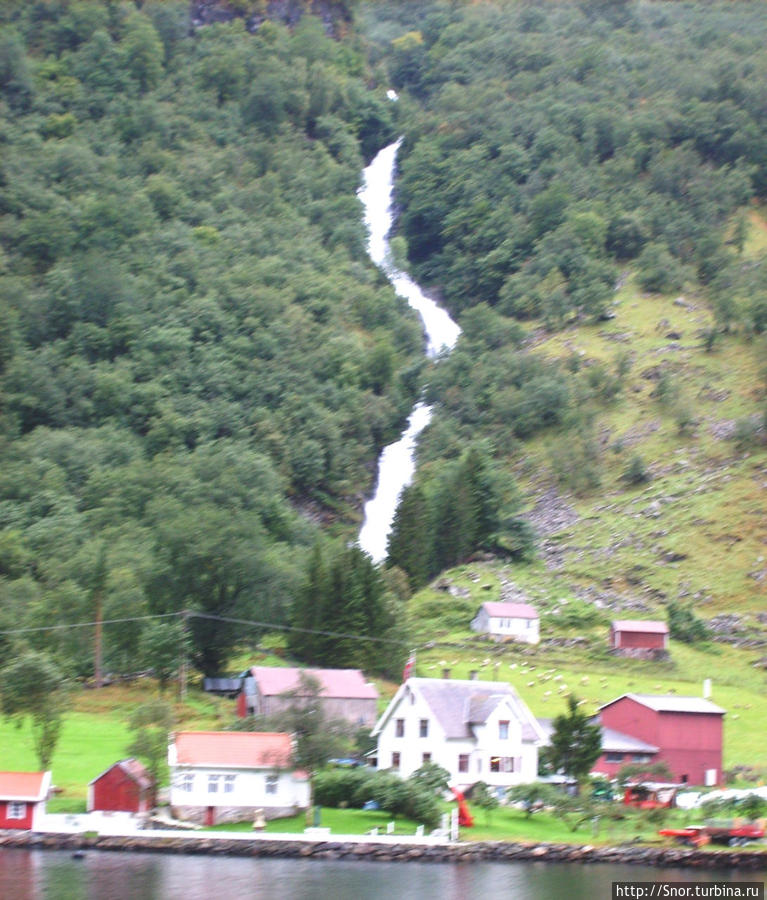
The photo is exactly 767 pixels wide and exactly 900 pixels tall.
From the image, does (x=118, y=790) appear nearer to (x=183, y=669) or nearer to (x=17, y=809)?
(x=17, y=809)

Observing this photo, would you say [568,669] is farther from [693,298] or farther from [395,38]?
[395,38]

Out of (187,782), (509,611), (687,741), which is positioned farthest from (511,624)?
(187,782)

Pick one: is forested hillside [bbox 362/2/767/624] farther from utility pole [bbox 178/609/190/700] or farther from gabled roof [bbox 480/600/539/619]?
utility pole [bbox 178/609/190/700]

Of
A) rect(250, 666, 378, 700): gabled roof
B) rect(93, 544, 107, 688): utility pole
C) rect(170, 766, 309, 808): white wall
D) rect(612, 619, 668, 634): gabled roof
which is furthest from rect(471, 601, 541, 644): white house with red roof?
rect(170, 766, 309, 808): white wall

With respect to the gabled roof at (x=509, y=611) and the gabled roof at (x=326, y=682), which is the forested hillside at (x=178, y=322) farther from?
the gabled roof at (x=509, y=611)

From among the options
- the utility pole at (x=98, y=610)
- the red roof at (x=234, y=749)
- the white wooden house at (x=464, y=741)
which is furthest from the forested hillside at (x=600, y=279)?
the red roof at (x=234, y=749)

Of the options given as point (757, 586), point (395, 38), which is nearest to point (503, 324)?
point (757, 586)

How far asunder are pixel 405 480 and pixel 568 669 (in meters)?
32.6

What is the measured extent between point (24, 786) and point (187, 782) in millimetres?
4661

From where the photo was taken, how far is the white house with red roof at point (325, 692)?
162 feet

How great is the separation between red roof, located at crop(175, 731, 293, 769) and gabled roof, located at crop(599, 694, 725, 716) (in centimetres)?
1407

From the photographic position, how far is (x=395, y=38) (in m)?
170

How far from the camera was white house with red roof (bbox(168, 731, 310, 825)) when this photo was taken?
4041cm

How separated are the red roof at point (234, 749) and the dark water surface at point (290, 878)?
13.6 feet
